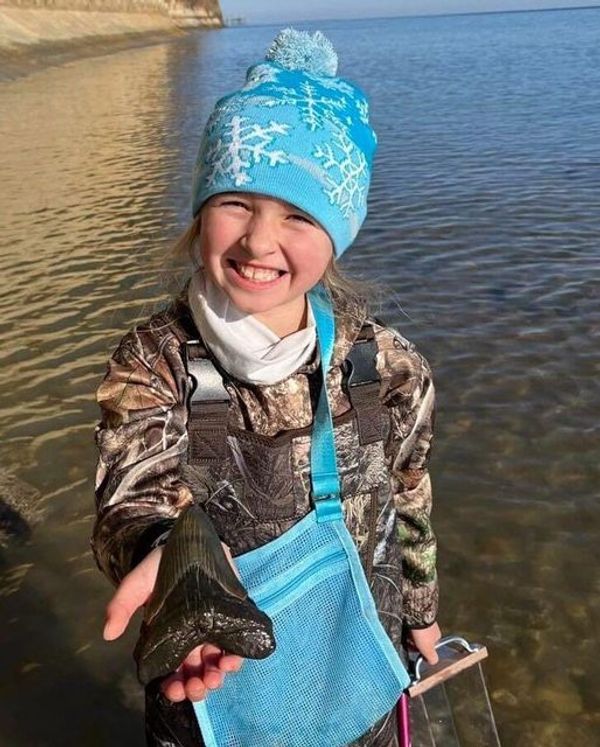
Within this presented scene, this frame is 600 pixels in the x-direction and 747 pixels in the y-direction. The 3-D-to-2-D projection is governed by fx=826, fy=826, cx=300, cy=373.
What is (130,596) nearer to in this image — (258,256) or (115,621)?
(115,621)

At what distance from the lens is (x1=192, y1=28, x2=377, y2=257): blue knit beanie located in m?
2.12

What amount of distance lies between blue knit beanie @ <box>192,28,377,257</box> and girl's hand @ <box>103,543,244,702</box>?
3.21 ft

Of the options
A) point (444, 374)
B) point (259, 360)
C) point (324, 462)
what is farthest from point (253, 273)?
point (444, 374)

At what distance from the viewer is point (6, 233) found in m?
12.3

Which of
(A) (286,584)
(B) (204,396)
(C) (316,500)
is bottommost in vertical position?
(A) (286,584)

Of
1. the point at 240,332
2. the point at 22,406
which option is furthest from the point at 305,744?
the point at 22,406

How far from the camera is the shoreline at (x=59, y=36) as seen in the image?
4341cm

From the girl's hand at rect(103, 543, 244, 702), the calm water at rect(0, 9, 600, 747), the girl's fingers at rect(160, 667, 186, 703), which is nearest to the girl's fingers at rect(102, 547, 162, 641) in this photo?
the girl's hand at rect(103, 543, 244, 702)

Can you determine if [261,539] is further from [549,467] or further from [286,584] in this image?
[549,467]

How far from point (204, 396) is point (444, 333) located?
243 inches

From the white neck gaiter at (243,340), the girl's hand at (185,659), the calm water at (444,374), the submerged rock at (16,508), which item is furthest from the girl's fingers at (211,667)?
the submerged rock at (16,508)

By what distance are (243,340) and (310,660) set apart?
842mm

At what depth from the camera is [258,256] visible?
2.07 meters

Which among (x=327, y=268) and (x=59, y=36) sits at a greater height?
(x=59, y=36)
